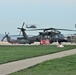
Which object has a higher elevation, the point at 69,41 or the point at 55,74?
the point at 55,74

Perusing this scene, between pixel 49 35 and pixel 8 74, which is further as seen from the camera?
pixel 49 35

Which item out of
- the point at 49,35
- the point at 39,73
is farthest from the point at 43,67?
the point at 49,35

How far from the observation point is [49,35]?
70812 millimetres

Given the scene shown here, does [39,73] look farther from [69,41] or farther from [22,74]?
[69,41]

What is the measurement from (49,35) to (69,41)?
36.5 feet

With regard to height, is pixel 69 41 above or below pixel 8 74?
below

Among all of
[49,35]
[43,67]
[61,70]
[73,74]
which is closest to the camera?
[73,74]

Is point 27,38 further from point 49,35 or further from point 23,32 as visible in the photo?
point 49,35

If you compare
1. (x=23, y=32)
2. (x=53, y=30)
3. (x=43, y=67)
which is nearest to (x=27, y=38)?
(x=23, y=32)

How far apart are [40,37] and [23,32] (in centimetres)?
1383

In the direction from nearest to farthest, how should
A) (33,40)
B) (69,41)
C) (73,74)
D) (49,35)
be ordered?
(73,74)
(49,35)
(33,40)
(69,41)

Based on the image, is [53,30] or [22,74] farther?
[53,30]

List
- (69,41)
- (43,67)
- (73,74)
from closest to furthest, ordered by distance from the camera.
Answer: (73,74), (43,67), (69,41)

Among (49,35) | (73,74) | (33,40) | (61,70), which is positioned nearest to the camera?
(73,74)
